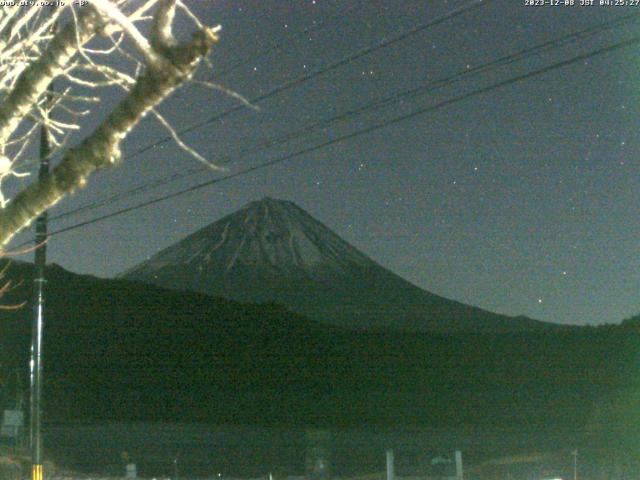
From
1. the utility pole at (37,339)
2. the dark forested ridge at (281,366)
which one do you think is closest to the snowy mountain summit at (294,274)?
the dark forested ridge at (281,366)

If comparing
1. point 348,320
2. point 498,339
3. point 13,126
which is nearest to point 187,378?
point 498,339

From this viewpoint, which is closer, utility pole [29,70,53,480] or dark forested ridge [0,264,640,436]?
utility pole [29,70,53,480]

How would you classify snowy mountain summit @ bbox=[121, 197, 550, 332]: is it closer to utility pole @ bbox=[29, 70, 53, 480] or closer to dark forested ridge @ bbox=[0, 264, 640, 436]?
dark forested ridge @ bbox=[0, 264, 640, 436]

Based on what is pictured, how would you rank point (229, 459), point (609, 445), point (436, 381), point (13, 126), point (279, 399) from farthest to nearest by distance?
point (436, 381), point (279, 399), point (609, 445), point (229, 459), point (13, 126)

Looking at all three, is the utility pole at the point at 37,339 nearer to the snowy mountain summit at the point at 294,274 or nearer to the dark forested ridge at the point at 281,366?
the dark forested ridge at the point at 281,366

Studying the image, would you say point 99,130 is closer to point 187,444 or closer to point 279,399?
point 187,444

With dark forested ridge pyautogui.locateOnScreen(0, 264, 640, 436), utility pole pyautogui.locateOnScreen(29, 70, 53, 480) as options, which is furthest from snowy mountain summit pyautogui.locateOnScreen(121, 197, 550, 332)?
utility pole pyautogui.locateOnScreen(29, 70, 53, 480)

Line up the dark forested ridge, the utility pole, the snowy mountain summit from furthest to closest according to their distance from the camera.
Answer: the snowy mountain summit, the dark forested ridge, the utility pole

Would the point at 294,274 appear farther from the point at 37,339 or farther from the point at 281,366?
the point at 37,339
